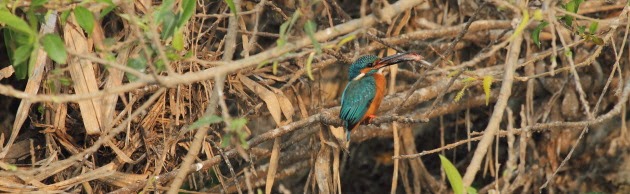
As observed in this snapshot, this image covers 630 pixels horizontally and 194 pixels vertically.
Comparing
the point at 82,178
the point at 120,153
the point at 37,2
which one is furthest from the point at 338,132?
the point at 37,2

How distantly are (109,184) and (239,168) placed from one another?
4.88ft

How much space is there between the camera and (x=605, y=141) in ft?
19.2

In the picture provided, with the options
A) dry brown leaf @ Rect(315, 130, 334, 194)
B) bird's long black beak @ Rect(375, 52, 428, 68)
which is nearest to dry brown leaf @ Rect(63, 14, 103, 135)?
dry brown leaf @ Rect(315, 130, 334, 194)

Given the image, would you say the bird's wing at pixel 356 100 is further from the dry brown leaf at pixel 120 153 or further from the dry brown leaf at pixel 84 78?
the dry brown leaf at pixel 84 78

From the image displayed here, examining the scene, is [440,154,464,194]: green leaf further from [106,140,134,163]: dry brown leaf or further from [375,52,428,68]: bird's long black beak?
[106,140,134,163]: dry brown leaf

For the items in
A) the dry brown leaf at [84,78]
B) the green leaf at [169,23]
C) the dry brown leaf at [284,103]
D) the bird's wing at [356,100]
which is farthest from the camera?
the bird's wing at [356,100]

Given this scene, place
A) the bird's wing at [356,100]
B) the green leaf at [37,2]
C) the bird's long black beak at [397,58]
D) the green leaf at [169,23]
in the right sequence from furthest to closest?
the bird's wing at [356,100]
the bird's long black beak at [397,58]
the green leaf at [169,23]
the green leaf at [37,2]

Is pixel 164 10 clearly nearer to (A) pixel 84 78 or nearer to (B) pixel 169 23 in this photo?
(B) pixel 169 23

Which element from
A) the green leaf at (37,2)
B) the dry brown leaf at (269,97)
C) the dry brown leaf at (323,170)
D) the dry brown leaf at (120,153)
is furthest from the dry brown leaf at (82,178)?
the green leaf at (37,2)

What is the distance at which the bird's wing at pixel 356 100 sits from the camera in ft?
15.8

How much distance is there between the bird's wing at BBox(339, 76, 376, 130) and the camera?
15.8 ft

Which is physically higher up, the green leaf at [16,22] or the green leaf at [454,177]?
the green leaf at [16,22]

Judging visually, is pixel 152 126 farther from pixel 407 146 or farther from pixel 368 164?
pixel 368 164

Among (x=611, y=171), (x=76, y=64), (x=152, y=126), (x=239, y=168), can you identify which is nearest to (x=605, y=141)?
(x=611, y=171)
